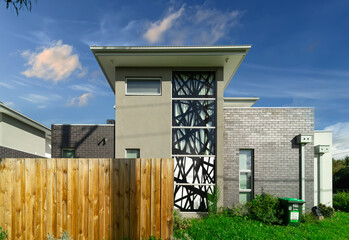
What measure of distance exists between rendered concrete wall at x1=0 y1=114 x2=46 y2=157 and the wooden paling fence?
945cm

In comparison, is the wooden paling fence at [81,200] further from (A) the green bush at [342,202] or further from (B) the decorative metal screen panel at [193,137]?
(A) the green bush at [342,202]

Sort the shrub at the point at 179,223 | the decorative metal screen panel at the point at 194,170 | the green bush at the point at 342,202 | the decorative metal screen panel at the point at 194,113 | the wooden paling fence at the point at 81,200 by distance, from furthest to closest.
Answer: the green bush at the point at 342,202
the decorative metal screen panel at the point at 194,113
the decorative metal screen panel at the point at 194,170
the shrub at the point at 179,223
the wooden paling fence at the point at 81,200

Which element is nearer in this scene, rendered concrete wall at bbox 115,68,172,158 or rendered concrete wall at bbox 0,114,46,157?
rendered concrete wall at bbox 115,68,172,158

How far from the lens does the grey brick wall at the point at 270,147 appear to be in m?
8.71

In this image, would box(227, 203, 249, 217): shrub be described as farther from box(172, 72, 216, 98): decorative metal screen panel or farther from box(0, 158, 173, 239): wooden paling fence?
box(172, 72, 216, 98): decorative metal screen panel

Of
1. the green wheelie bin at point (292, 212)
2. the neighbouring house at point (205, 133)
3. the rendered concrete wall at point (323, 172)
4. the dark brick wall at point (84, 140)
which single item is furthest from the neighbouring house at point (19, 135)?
the rendered concrete wall at point (323, 172)

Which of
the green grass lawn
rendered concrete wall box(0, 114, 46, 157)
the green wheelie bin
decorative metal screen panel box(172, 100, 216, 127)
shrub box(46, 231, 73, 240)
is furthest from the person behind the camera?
rendered concrete wall box(0, 114, 46, 157)

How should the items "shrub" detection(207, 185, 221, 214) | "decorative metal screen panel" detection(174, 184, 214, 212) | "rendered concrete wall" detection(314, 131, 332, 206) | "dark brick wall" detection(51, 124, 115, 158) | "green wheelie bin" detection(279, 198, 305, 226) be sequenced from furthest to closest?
1. "dark brick wall" detection(51, 124, 115, 158)
2. "rendered concrete wall" detection(314, 131, 332, 206)
3. "decorative metal screen panel" detection(174, 184, 214, 212)
4. "shrub" detection(207, 185, 221, 214)
5. "green wheelie bin" detection(279, 198, 305, 226)

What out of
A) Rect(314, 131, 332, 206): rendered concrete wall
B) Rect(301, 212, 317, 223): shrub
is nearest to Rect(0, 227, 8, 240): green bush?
Rect(301, 212, 317, 223): shrub

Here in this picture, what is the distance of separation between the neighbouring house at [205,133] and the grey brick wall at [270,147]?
0.04 meters

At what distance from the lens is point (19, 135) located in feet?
47.3

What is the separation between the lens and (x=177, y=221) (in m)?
6.41

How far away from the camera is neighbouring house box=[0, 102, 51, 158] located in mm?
11894

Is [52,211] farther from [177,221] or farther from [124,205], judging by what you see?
[177,221]
